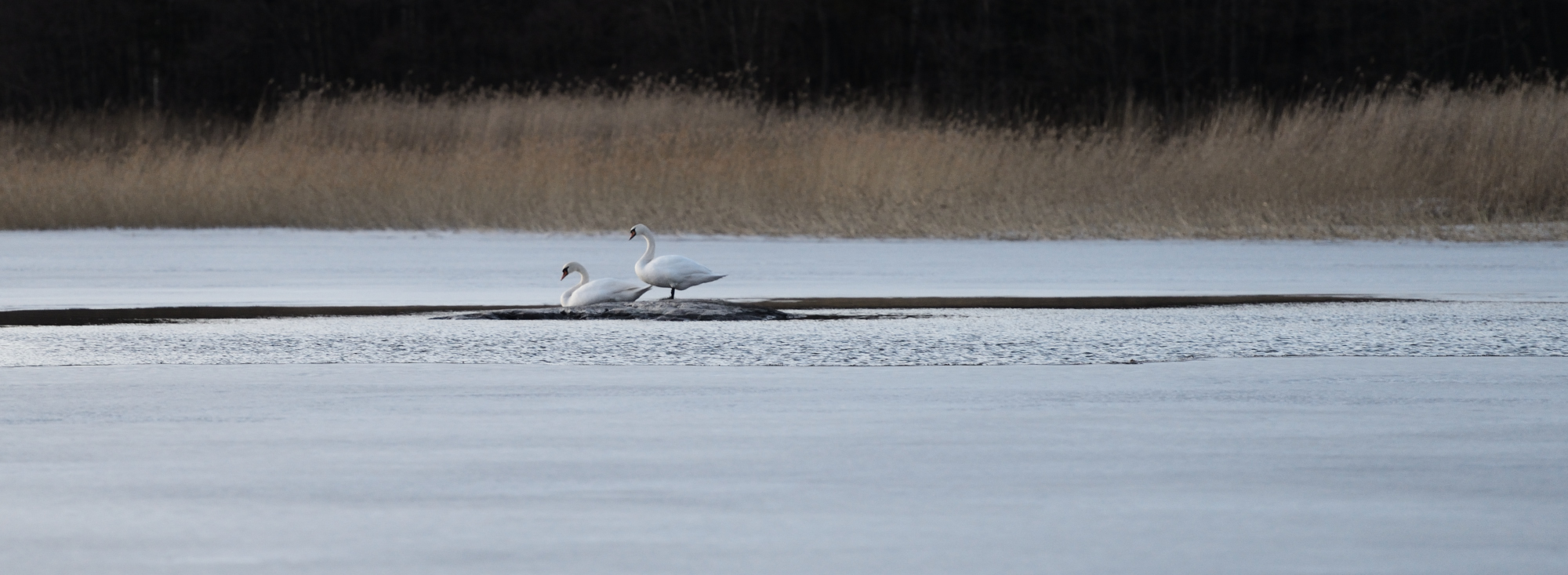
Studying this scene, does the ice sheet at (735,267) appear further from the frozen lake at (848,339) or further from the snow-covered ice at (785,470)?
the snow-covered ice at (785,470)

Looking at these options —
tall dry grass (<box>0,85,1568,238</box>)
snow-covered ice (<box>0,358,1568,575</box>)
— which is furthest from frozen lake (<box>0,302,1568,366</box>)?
tall dry grass (<box>0,85,1568,238</box>)

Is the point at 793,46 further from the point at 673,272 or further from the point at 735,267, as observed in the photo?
the point at 673,272

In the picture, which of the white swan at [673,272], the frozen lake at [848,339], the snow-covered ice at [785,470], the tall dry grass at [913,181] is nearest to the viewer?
the snow-covered ice at [785,470]

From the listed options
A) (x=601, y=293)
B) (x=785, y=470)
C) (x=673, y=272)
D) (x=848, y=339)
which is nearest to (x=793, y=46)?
(x=673, y=272)

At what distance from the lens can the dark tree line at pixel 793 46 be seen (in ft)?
98.4

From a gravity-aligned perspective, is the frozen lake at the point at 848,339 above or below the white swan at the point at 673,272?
below

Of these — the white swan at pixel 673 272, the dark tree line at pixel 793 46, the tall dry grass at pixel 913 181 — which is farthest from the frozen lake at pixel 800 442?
the dark tree line at pixel 793 46

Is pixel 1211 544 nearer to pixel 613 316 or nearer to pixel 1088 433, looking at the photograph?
pixel 1088 433

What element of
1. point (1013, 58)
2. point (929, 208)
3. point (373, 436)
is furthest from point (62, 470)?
point (1013, 58)

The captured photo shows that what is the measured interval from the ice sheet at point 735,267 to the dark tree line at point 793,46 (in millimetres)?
15951

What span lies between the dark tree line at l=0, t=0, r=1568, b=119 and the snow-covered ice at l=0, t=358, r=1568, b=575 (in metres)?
23.4

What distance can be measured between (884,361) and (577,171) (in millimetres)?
10007

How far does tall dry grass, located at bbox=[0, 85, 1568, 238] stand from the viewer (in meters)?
14.3

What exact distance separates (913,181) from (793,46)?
1879cm
